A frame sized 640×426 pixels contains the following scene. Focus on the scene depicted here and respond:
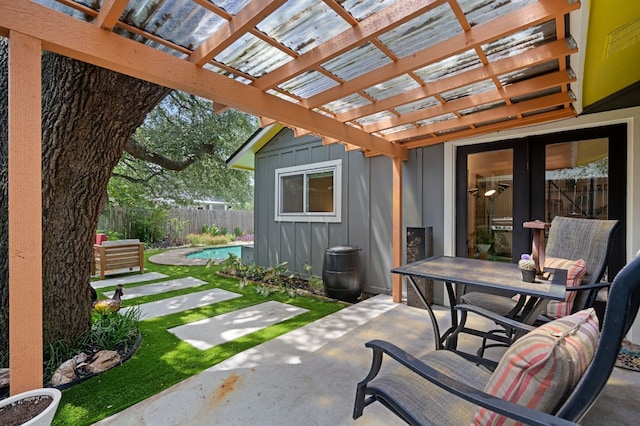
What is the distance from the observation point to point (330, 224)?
5758 mm

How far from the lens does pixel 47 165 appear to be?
2.42 meters

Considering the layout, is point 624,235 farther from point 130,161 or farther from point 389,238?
point 130,161

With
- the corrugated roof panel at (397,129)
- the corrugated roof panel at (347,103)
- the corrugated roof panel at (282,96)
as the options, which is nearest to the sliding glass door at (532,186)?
the corrugated roof panel at (397,129)

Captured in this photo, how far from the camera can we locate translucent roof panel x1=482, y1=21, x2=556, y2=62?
1.95 meters

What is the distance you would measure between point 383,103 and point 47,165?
10.1ft

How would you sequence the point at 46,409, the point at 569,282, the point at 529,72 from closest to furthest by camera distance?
the point at 46,409
the point at 569,282
the point at 529,72

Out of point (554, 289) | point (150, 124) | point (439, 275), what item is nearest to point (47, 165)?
point (439, 275)

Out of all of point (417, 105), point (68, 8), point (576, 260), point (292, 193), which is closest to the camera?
point (68, 8)

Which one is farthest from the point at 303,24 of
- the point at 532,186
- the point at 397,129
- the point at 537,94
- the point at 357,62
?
the point at 532,186

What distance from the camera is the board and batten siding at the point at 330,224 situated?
5.07 meters

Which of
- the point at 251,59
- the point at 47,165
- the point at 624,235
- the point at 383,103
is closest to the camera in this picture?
the point at 251,59

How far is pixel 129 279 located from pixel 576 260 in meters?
7.36

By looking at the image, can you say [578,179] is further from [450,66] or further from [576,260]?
[450,66]

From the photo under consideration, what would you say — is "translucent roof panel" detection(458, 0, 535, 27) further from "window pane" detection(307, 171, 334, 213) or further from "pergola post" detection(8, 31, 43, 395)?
"window pane" detection(307, 171, 334, 213)
